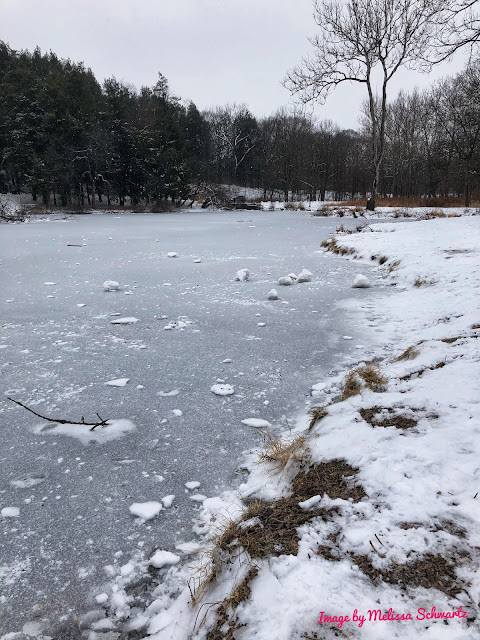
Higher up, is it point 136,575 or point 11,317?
point 11,317

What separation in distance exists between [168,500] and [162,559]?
0.31 m

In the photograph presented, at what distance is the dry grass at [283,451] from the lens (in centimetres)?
189

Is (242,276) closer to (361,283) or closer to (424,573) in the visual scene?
(361,283)

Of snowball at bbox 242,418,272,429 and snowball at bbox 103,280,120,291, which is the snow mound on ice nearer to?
snowball at bbox 242,418,272,429

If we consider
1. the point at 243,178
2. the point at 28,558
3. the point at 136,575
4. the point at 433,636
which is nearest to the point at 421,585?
the point at 433,636

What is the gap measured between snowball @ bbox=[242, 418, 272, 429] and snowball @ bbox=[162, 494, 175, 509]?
28.2 inches

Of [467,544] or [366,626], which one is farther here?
[467,544]

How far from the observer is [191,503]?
5.83ft

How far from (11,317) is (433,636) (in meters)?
4.77

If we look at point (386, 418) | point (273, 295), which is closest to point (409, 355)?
point (386, 418)

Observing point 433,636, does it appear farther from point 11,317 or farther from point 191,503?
point 11,317

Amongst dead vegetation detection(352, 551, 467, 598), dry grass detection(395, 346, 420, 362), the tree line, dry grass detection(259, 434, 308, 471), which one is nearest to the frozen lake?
dry grass detection(259, 434, 308, 471)

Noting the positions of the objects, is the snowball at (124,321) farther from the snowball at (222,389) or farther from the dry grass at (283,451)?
the dry grass at (283,451)

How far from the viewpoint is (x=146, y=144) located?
1135 inches
